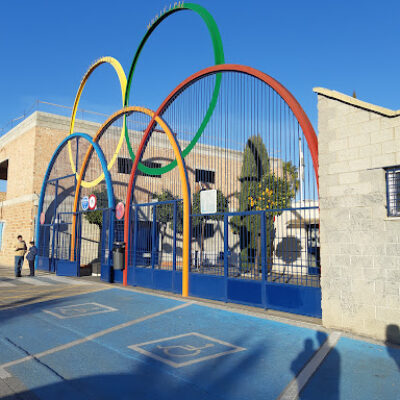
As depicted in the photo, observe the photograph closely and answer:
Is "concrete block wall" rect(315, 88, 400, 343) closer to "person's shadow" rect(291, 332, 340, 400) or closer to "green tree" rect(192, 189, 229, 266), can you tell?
"person's shadow" rect(291, 332, 340, 400)

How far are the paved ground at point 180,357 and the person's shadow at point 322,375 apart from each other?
1cm

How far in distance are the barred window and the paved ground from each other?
7.67 ft

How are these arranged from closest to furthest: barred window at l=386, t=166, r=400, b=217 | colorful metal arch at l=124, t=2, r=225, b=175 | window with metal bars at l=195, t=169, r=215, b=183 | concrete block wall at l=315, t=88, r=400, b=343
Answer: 1. concrete block wall at l=315, t=88, r=400, b=343
2. barred window at l=386, t=166, r=400, b=217
3. colorful metal arch at l=124, t=2, r=225, b=175
4. window with metal bars at l=195, t=169, r=215, b=183

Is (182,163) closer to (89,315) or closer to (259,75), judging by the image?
(259,75)

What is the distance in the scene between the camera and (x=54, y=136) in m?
21.7

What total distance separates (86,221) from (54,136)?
524 cm

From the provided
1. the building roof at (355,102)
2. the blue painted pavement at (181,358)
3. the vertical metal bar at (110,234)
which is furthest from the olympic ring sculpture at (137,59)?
the blue painted pavement at (181,358)

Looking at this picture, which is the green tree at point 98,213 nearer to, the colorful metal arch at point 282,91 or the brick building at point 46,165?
the brick building at point 46,165

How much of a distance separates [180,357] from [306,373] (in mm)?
1793

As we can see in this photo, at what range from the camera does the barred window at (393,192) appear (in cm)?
676

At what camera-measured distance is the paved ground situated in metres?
4.39

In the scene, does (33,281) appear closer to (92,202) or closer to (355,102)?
(92,202)

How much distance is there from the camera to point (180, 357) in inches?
219

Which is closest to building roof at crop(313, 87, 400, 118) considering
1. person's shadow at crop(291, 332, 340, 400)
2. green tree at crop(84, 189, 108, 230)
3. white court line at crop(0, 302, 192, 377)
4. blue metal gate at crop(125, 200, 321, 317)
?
blue metal gate at crop(125, 200, 321, 317)
